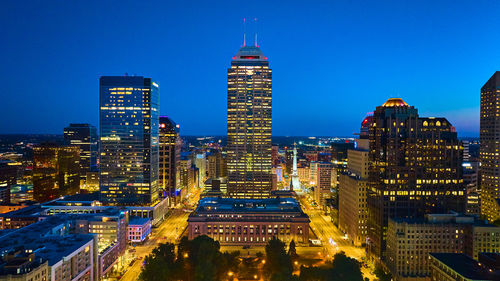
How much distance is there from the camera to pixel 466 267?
96.4 meters

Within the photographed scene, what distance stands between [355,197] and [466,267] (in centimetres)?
6695

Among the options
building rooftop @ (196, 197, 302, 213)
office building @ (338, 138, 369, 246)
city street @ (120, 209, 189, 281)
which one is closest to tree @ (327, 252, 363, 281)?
office building @ (338, 138, 369, 246)

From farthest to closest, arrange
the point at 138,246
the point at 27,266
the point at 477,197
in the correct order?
the point at 477,197 < the point at 138,246 < the point at 27,266

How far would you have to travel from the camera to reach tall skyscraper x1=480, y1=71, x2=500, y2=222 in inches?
6850

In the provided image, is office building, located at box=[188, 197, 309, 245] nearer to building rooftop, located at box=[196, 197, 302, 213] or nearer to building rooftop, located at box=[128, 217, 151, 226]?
building rooftop, located at box=[196, 197, 302, 213]

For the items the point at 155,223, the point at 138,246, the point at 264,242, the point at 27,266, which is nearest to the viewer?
the point at 27,266

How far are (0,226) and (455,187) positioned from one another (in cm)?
19833

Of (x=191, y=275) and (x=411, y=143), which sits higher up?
(x=411, y=143)

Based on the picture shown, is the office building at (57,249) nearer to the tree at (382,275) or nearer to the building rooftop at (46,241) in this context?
the building rooftop at (46,241)

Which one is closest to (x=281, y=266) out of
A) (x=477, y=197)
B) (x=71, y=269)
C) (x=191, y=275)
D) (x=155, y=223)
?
(x=191, y=275)

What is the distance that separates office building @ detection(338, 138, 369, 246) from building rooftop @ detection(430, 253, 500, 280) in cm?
4995

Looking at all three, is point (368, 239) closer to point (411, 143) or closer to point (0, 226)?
point (411, 143)

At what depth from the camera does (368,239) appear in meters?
149

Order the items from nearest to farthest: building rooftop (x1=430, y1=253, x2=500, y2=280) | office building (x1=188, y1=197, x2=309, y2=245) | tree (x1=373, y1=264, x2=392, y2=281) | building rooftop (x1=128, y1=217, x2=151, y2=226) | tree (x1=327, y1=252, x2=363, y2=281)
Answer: building rooftop (x1=430, y1=253, x2=500, y2=280), tree (x1=327, y1=252, x2=363, y2=281), tree (x1=373, y1=264, x2=392, y2=281), building rooftop (x1=128, y1=217, x2=151, y2=226), office building (x1=188, y1=197, x2=309, y2=245)
